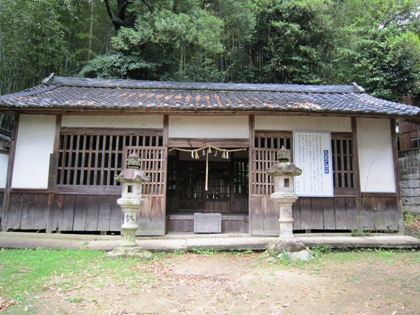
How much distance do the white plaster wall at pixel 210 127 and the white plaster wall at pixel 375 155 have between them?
362cm

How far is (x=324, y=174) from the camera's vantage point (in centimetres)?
825

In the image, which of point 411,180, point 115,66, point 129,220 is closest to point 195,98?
point 129,220

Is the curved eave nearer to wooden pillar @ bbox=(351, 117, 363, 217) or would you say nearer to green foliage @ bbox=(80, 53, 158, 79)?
wooden pillar @ bbox=(351, 117, 363, 217)

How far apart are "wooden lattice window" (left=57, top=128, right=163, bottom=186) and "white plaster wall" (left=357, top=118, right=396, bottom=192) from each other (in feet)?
20.4

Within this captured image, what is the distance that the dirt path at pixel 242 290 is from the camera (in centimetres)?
378

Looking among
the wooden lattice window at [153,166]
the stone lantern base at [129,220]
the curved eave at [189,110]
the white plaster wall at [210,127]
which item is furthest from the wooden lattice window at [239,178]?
the stone lantern base at [129,220]

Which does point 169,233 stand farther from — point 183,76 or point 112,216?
point 183,76

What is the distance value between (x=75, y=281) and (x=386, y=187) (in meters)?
8.55

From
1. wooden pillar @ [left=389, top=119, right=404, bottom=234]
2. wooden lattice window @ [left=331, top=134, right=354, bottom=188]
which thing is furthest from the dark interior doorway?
wooden pillar @ [left=389, top=119, right=404, bottom=234]

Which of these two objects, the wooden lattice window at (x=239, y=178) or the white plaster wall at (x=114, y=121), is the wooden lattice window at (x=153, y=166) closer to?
the white plaster wall at (x=114, y=121)

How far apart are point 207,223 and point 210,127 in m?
2.97

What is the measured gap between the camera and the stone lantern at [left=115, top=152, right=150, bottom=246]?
6.45 metres

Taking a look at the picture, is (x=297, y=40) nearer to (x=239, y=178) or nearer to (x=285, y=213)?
(x=239, y=178)

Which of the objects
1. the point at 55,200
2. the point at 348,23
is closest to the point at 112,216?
the point at 55,200
